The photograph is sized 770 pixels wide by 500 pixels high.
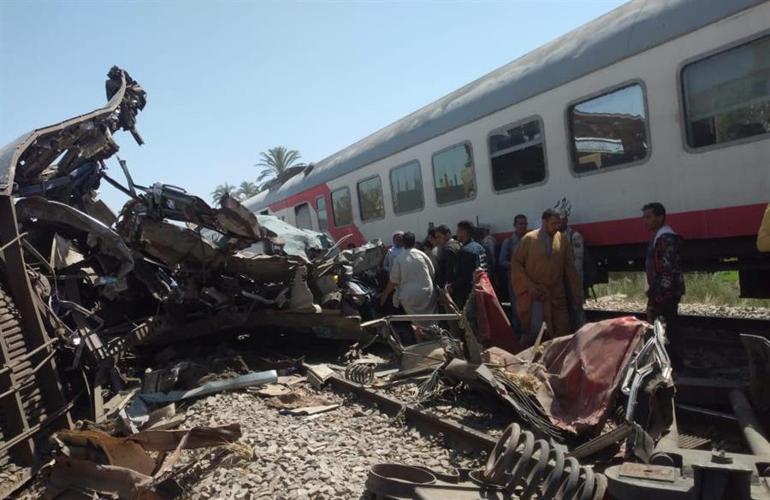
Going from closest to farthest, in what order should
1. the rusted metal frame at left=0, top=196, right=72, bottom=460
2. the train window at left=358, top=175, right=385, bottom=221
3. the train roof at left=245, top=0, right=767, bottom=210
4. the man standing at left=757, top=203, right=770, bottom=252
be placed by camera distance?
the man standing at left=757, top=203, right=770, bottom=252
the rusted metal frame at left=0, top=196, right=72, bottom=460
the train roof at left=245, top=0, right=767, bottom=210
the train window at left=358, top=175, right=385, bottom=221

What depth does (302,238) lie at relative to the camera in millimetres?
8477

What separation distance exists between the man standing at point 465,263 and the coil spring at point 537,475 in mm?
3727

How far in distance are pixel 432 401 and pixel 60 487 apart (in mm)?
2822

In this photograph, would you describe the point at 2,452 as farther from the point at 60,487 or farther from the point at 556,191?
the point at 556,191

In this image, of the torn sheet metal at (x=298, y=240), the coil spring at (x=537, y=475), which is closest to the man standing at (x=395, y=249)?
the torn sheet metal at (x=298, y=240)

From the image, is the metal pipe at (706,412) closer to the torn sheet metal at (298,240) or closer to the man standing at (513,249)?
the man standing at (513,249)

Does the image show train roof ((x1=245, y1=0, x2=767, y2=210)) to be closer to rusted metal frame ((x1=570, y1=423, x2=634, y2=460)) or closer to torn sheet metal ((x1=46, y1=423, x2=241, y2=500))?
rusted metal frame ((x1=570, y1=423, x2=634, y2=460))

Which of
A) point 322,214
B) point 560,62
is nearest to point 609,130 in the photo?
point 560,62

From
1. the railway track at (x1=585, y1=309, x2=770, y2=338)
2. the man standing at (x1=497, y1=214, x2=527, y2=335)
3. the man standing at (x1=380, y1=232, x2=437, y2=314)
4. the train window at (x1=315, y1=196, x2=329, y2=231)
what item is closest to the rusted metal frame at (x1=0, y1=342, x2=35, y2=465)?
the man standing at (x1=380, y1=232, x2=437, y2=314)

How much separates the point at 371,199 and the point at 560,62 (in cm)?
475

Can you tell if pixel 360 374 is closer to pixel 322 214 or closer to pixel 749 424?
pixel 749 424

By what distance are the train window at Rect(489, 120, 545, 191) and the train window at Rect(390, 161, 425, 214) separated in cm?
176

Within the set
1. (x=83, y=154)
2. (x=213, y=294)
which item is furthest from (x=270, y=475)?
(x=83, y=154)

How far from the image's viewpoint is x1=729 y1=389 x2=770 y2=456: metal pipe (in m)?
2.74
